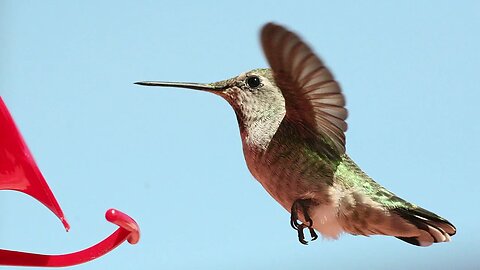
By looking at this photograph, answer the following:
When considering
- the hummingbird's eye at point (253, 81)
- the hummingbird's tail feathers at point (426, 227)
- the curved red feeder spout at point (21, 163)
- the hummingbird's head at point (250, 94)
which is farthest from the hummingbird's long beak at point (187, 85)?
the hummingbird's tail feathers at point (426, 227)

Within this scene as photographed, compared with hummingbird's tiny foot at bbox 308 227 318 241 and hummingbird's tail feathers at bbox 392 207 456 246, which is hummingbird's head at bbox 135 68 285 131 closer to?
hummingbird's tiny foot at bbox 308 227 318 241

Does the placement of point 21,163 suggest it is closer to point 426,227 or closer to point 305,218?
point 305,218

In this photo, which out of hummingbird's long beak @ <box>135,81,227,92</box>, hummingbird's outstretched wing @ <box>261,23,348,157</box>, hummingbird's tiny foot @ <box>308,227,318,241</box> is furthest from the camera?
hummingbird's tiny foot @ <box>308,227,318,241</box>

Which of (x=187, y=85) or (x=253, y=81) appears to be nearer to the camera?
(x=187, y=85)

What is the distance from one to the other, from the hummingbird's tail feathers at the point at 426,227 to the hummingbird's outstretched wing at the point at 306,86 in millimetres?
214

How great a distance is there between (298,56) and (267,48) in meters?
0.08

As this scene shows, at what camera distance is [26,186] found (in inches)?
44.8

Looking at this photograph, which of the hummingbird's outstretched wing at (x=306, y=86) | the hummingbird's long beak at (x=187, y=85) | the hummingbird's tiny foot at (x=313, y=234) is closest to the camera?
the hummingbird's outstretched wing at (x=306, y=86)

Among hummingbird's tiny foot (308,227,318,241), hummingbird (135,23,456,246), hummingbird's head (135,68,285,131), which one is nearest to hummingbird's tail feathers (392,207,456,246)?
hummingbird (135,23,456,246)

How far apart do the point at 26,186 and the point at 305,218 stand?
0.59 m

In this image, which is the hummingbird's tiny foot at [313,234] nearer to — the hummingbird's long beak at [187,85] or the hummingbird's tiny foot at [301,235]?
the hummingbird's tiny foot at [301,235]

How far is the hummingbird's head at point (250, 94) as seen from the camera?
135cm

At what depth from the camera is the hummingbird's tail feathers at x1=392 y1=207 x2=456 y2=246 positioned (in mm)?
1296

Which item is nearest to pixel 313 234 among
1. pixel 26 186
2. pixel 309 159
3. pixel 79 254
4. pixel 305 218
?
pixel 305 218
